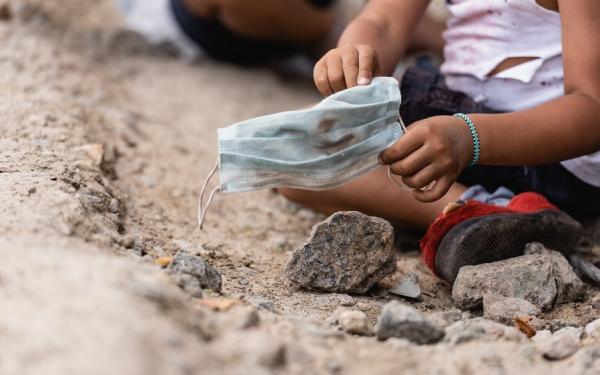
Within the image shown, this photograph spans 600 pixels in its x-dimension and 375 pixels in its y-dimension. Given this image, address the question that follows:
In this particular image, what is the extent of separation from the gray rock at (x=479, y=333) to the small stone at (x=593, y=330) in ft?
0.52

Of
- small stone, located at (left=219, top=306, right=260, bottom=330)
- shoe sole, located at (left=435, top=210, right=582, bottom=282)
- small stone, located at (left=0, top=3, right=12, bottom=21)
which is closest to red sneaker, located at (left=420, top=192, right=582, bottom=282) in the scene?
shoe sole, located at (left=435, top=210, right=582, bottom=282)

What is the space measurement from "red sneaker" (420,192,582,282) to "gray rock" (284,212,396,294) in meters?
0.17

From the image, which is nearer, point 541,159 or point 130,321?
point 130,321

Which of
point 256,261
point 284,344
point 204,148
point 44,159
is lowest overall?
point 204,148

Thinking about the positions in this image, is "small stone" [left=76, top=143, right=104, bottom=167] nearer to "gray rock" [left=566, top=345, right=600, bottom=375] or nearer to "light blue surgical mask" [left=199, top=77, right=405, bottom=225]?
"light blue surgical mask" [left=199, top=77, right=405, bottom=225]

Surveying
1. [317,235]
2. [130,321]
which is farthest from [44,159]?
[130,321]

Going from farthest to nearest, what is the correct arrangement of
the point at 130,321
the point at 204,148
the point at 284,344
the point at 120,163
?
the point at 204,148 < the point at 120,163 < the point at 284,344 < the point at 130,321

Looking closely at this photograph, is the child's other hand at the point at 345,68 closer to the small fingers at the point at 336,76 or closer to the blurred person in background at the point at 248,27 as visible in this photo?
the small fingers at the point at 336,76

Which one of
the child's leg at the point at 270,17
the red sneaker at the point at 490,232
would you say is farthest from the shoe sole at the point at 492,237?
the child's leg at the point at 270,17

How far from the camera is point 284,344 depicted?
1.19 meters

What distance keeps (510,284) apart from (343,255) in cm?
36

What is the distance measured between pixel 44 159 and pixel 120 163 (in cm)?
42

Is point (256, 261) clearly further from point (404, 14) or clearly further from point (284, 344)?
point (404, 14)

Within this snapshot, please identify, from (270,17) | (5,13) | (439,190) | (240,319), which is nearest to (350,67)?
(439,190)
